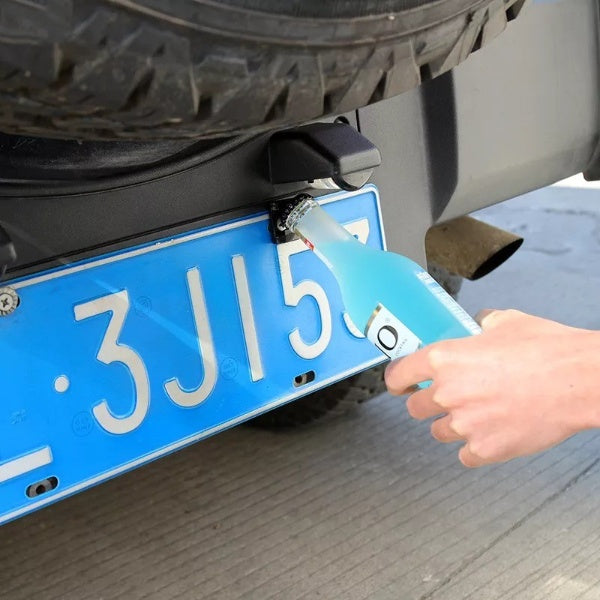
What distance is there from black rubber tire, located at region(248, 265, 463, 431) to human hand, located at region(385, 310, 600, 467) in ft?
1.96

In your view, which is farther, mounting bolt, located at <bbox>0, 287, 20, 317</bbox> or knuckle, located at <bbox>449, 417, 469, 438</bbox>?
mounting bolt, located at <bbox>0, 287, 20, 317</bbox>

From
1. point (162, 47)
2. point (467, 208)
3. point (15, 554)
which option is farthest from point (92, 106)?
point (15, 554)

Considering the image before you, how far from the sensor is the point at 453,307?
90 centimetres

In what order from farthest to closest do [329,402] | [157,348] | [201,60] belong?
1. [329,402]
2. [157,348]
3. [201,60]

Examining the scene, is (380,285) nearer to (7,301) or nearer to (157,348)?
(157,348)

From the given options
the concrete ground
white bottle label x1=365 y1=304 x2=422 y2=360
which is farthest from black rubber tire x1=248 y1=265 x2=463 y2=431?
white bottle label x1=365 y1=304 x2=422 y2=360

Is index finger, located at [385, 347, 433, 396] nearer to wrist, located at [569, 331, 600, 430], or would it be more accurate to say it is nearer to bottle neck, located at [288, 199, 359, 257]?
wrist, located at [569, 331, 600, 430]

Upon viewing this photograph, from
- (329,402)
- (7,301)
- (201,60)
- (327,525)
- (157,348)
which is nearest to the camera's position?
(201,60)

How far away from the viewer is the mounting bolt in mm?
918

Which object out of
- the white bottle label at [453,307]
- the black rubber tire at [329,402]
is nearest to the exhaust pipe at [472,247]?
the black rubber tire at [329,402]

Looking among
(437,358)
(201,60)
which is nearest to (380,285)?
→ (437,358)

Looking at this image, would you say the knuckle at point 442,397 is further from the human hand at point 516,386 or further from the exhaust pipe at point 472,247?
the exhaust pipe at point 472,247

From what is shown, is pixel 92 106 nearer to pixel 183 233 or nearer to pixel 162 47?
pixel 162 47

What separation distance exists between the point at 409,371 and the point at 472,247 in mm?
820
